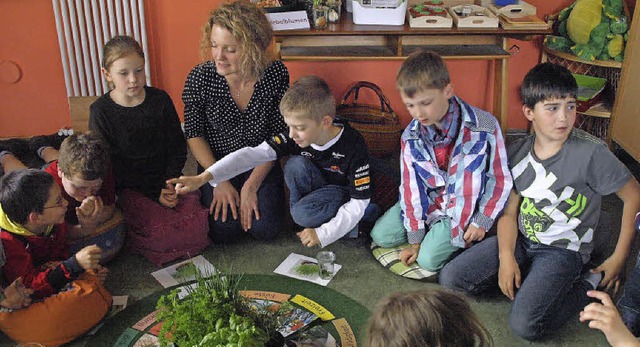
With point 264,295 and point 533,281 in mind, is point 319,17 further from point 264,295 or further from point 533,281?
point 533,281

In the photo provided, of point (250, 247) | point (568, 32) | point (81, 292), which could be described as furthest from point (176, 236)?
point (568, 32)

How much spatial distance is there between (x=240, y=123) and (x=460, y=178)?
988mm

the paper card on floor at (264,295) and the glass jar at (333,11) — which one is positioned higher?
the glass jar at (333,11)

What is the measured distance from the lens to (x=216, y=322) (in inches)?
63.2

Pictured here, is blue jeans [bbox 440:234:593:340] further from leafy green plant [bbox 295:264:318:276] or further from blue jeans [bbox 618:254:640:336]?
leafy green plant [bbox 295:264:318:276]

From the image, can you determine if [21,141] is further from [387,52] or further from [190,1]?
[387,52]

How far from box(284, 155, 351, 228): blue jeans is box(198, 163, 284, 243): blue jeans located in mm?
97

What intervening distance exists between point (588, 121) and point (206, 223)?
2365 millimetres

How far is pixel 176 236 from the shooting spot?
2.55 meters

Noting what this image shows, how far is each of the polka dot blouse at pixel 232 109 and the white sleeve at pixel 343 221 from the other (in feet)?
1.57

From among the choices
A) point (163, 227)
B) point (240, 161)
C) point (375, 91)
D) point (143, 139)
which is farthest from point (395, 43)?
point (163, 227)

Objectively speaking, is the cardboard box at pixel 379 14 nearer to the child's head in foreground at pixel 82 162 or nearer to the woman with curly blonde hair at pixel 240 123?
the woman with curly blonde hair at pixel 240 123

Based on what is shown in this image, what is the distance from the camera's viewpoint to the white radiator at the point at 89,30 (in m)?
3.41

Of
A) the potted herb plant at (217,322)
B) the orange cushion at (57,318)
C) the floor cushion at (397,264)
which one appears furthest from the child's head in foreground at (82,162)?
the floor cushion at (397,264)
